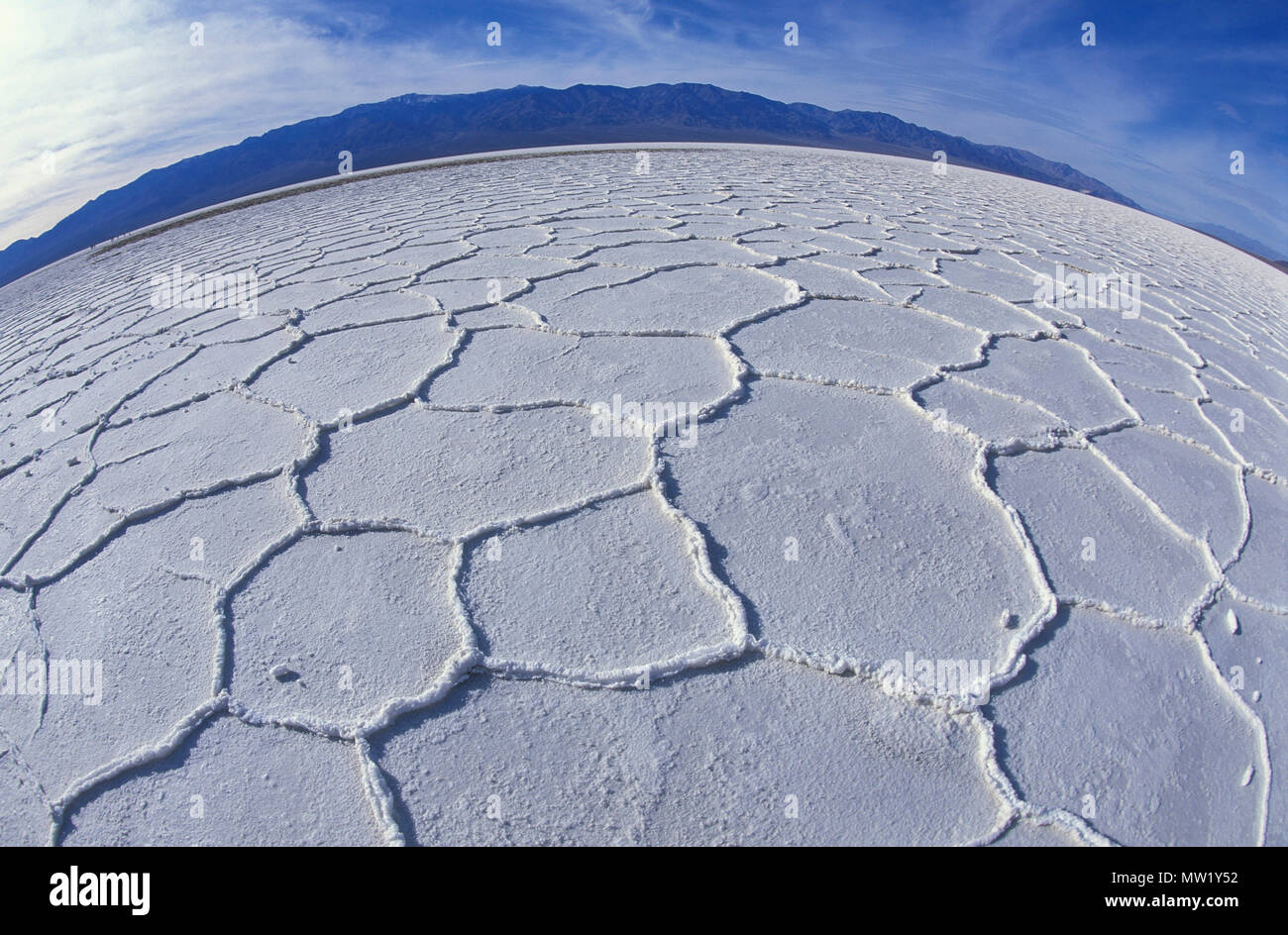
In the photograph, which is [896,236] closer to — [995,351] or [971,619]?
→ [995,351]

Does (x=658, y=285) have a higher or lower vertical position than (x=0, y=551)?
higher

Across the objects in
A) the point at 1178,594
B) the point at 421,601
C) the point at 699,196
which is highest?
the point at 699,196

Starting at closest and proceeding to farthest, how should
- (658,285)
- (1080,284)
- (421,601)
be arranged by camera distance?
(421,601) → (658,285) → (1080,284)

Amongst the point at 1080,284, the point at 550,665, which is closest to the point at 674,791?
the point at 550,665

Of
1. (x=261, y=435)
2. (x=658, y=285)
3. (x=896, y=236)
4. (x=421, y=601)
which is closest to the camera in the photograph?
(x=421, y=601)

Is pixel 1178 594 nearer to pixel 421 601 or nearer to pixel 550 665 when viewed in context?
pixel 550 665

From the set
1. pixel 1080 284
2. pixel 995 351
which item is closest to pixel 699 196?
pixel 1080 284

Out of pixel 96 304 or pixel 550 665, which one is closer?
pixel 550 665
